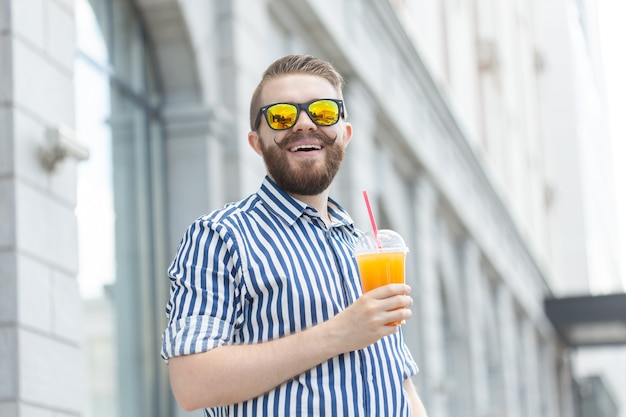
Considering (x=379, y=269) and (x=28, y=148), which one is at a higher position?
(x=28, y=148)

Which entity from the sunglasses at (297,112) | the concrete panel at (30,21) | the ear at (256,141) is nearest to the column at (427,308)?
the concrete panel at (30,21)

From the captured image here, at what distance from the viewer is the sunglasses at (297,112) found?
3264 mm

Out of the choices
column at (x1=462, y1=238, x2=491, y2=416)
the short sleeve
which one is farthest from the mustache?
column at (x1=462, y1=238, x2=491, y2=416)

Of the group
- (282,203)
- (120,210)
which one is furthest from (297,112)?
(120,210)

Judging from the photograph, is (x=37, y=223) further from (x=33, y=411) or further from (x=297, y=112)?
(x=297, y=112)

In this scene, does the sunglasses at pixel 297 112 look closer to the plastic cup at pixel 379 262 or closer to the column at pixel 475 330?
the plastic cup at pixel 379 262

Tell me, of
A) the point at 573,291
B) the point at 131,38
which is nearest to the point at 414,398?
the point at 131,38

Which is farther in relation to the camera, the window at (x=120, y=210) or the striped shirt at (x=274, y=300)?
the window at (x=120, y=210)

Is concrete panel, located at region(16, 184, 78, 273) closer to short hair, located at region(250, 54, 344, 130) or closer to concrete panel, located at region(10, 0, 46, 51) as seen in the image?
concrete panel, located at region(10, 0, 46, 51)

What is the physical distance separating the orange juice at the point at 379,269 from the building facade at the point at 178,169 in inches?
125

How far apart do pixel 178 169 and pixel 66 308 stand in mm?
3062

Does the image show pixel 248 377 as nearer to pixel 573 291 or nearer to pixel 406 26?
pixel 406 26

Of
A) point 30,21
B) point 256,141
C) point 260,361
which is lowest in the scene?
point 260,361

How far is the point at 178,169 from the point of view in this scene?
9352 millimetres
